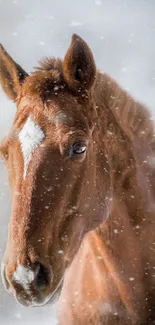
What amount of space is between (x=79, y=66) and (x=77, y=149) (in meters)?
0.61

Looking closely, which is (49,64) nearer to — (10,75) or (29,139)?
(10,75)

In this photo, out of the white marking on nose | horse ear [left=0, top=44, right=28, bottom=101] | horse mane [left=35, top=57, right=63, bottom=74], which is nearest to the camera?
the white marking on nose

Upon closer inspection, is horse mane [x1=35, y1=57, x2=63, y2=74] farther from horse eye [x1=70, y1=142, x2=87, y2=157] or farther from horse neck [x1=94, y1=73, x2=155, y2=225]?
horse eye [x1=70, y1=142, x2=87, y2=157]

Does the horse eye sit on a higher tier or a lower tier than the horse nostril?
higher

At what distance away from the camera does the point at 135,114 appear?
331 centimetres

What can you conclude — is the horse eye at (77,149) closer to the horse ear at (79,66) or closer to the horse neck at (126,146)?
the horse neck at (126,146)

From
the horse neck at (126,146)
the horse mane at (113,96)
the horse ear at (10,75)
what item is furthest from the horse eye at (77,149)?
the horse ear at (10,75)

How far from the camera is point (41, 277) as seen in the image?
224 centimetres

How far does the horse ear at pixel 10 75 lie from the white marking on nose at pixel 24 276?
4.47 ft

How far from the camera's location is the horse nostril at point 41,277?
2215 millimetres

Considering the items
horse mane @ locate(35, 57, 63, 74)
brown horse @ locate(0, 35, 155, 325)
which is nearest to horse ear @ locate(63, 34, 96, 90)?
brown horse @ locate(0, 35, 155, 325)

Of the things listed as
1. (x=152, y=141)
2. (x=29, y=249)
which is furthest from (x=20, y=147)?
(x=152, y=141)

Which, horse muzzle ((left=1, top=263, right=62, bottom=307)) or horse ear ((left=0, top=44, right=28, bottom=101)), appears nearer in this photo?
horse muzzle ((left=1, top=263, right=62, bottom=307))

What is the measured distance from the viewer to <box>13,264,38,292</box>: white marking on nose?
2.18 metres
